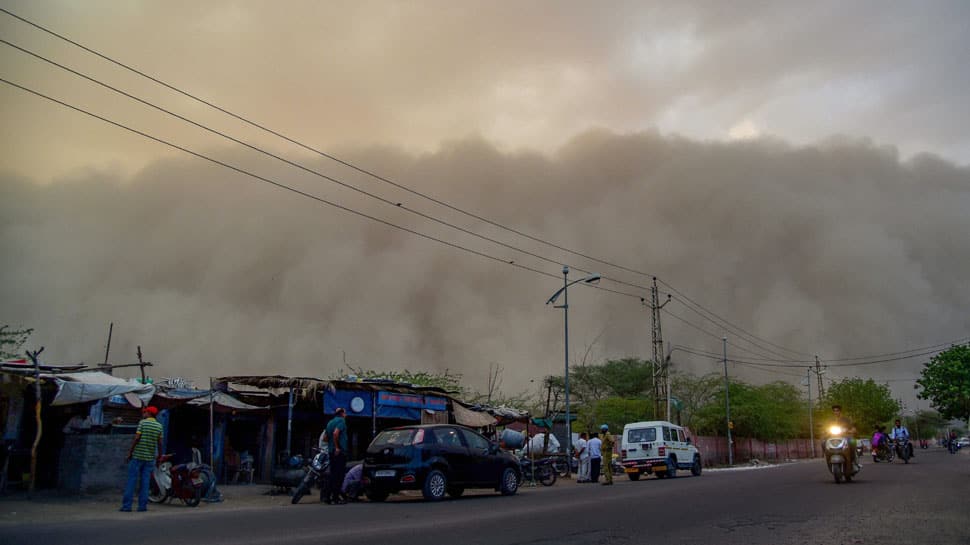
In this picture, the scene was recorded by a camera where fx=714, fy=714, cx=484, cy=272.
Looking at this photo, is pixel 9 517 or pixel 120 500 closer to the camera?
pixel 9 517

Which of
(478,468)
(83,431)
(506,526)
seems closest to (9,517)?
(83,431)

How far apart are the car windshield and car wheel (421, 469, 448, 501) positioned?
87cm

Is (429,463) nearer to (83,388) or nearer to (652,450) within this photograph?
(83,388)

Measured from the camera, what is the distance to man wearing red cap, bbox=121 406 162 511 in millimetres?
12484

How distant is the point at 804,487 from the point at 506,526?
9946mm

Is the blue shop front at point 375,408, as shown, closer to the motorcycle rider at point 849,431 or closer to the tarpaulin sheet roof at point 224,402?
the tarpaulin sheet roof at point 224,402

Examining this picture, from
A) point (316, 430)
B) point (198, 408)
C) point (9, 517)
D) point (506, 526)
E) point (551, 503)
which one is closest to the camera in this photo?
point (506, 526)

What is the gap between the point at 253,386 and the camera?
21281 mm

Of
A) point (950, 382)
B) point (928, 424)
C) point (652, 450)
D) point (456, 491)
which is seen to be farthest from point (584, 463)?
point (928, 424)

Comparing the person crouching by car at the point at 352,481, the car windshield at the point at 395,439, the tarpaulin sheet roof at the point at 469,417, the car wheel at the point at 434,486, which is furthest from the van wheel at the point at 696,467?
the person crouching by car at the point at 352,481

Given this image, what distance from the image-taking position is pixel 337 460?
595 inches

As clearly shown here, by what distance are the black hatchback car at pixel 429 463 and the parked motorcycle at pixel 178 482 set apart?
3402 mm

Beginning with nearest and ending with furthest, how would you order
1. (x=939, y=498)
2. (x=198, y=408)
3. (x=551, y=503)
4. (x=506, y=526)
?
(x=506, y=526) < (x=939, y=498) < (x=551, y=503) < (x=198, y=408)

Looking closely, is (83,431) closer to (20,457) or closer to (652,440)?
(20,457)
